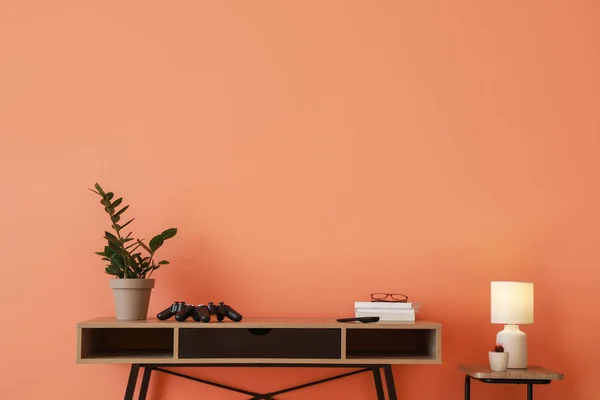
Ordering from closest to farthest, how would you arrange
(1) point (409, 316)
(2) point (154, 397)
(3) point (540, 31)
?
(1) point (409, 316)
(2) point (154, 397)
(3) point (540, 31)

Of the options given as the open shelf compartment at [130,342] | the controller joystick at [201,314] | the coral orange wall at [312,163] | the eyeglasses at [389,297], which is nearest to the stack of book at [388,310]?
the eyeglasses at [389,297]

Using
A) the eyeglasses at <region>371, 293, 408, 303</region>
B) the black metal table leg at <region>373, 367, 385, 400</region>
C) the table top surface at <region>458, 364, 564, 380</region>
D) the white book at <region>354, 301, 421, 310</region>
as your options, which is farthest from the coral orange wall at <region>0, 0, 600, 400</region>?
the table top surface at <region>458, 364, 564, 380</region>

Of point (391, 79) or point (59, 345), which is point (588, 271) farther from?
point (59, 345)

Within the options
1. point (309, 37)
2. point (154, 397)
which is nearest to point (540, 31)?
point (309, 37)

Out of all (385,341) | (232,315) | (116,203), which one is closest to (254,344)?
(232,315)

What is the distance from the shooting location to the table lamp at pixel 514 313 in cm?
307

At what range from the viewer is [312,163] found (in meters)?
3.43

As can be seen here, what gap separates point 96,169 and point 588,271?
2.24 meters

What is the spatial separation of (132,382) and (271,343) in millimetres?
608

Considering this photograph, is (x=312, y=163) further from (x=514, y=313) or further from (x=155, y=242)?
(x=514, y=313)

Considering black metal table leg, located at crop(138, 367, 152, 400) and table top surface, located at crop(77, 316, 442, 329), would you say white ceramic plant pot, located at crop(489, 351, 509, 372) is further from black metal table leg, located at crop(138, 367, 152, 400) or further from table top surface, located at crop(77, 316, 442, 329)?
black metal table leg, located at crop(138, 367, 152, 400)

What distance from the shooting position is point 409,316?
303cm

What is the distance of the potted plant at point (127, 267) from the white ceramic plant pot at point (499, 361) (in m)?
1.37

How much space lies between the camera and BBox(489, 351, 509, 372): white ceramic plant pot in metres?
3.00
